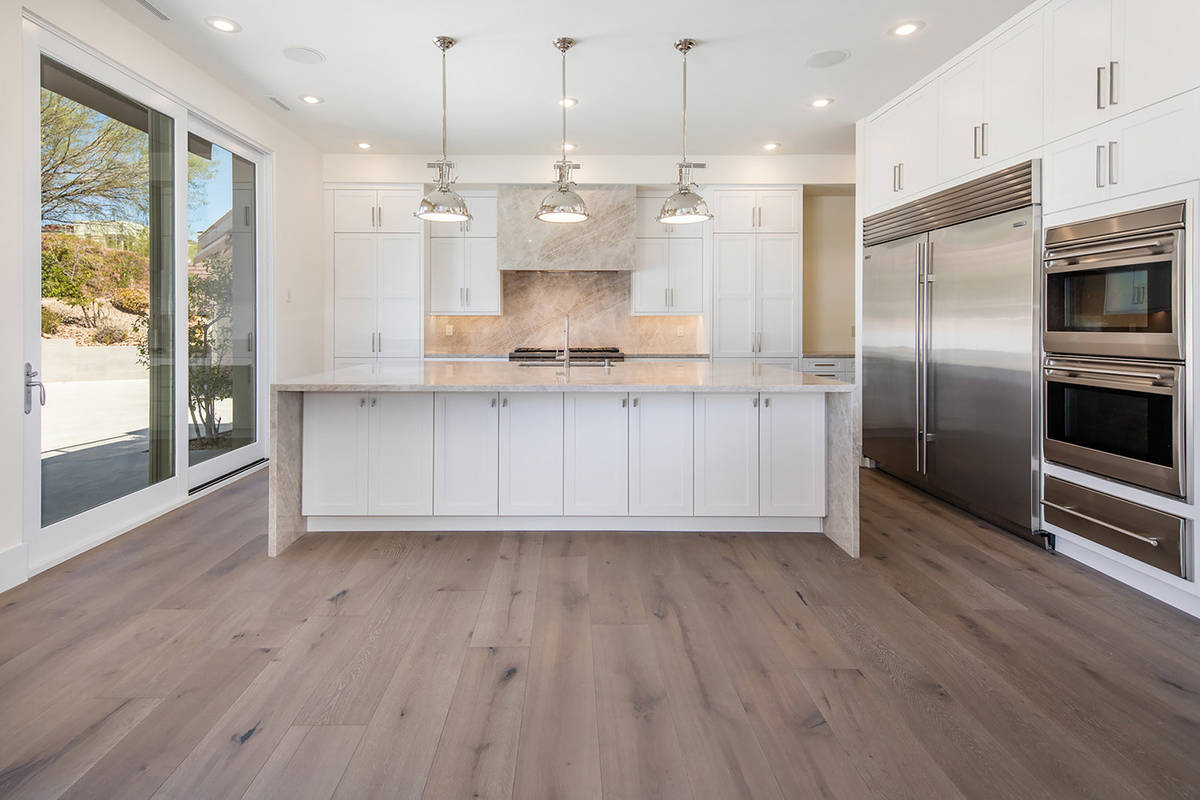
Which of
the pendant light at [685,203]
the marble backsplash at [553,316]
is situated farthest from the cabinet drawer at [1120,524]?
the marble backsplash at [553,316]

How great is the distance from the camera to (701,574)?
A: 2814 mm

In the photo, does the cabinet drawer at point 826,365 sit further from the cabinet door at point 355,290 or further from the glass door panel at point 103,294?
the glass door panel at point 103,294

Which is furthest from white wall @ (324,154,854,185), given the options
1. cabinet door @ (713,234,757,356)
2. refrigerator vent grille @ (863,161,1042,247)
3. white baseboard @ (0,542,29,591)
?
white baseboard @ (0,542,29,591)

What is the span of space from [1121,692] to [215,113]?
5.43 metres

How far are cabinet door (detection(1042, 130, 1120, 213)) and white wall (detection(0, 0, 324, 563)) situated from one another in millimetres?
4619

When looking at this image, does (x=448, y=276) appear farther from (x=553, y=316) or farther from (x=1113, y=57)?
(x=1113, y=57)

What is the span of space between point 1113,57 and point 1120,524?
198cm

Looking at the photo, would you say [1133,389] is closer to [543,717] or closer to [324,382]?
[543,717]

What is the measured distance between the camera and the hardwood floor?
1505mm

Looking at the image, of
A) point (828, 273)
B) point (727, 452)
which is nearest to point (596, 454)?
point (727, 452)

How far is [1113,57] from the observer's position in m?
2.72

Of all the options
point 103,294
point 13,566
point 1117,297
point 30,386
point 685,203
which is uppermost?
point 685,203

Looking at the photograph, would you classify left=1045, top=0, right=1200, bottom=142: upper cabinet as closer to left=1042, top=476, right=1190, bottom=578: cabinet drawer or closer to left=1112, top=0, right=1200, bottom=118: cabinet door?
left=1112, top=0, right=1200, bottom=118: cabinet door

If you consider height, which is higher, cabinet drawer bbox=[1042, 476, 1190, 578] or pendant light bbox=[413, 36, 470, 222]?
pendant light bbox=[413, 36, 470, 222]
